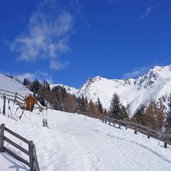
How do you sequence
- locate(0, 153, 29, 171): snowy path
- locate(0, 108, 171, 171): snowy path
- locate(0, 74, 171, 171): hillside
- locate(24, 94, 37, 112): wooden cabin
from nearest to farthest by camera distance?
locate(0, 153, 29, 171): snowy path, locate(0, 74, 171, 171): hillside, locate(0, 108, 171, 171): snowy path, locate(24, 94, 37, 112): wooden cabin

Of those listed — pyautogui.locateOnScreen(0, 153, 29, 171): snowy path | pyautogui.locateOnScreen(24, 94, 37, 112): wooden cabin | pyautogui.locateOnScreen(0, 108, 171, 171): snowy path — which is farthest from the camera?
pyautogui.locateOnScreen(24, 94, 37, 112): wooden cabin

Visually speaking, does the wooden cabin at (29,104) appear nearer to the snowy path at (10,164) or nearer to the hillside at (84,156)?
the hillside at (84,156)

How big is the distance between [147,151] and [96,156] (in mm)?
5409

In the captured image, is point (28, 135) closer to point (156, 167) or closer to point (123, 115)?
point (156, 167)

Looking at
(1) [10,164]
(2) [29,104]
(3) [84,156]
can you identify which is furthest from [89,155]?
(2) [29,104]

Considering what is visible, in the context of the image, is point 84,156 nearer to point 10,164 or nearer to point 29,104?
point 10,164

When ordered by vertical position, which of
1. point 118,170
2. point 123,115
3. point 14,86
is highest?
point 14,86

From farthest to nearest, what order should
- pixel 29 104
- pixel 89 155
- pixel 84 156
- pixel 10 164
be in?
1. pixel 29 104
2. pixel 89 155
3. pixel 84 156
4. pixel 10 164

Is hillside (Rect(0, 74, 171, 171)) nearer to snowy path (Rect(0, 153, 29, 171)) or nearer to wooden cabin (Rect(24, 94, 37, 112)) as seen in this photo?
snowy path (Rect(0, 153, 29, 171))

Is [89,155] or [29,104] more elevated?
[29,104]

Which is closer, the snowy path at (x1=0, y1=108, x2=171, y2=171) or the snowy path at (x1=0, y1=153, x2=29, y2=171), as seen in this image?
the snowy path at (x1=0, y1=153, x2=29, y2=171)

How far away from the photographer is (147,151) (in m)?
23.4

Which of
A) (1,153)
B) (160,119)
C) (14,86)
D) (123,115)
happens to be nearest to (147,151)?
(1,153)

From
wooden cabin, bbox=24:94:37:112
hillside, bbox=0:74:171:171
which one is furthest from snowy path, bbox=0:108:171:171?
wooden cabin, bbox=24:94:37:112
